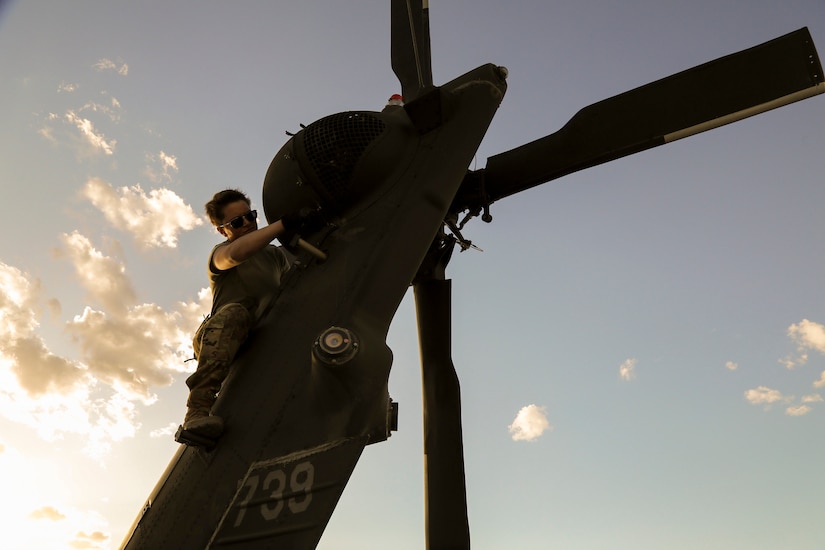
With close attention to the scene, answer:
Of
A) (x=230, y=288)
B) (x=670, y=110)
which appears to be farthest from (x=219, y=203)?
(x=670, y=110)

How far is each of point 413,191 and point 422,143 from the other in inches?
21.9

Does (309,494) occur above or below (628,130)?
below

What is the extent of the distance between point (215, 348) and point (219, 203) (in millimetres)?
1221

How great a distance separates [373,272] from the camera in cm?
386

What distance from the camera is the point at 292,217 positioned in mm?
3715

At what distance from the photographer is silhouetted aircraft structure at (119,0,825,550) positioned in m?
3.16

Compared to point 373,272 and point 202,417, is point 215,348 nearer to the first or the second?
point 202,417

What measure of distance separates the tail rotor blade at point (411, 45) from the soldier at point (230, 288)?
6.88 feet

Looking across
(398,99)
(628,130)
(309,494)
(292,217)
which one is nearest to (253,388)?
A: (309,494)

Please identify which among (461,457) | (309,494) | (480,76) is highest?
(480,76)

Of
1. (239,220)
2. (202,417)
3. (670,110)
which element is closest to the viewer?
(202,417)

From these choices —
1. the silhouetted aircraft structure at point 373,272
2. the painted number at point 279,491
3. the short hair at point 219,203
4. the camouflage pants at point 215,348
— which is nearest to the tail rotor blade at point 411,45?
the silhouetted aircraft structure at point 373,272

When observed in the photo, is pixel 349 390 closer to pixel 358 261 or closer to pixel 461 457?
pixel 358 261

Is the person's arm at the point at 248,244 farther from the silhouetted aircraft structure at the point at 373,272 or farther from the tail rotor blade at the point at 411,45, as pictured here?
the tail rotor blade at the point at 411,45
